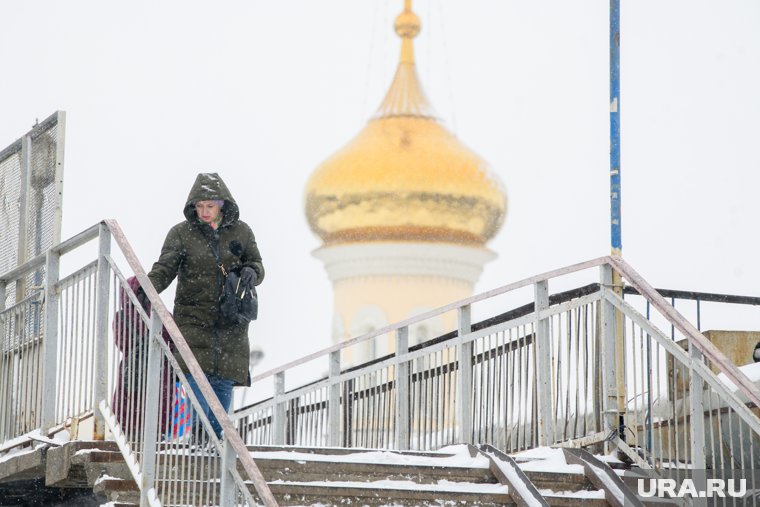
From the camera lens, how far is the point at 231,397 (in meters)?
10.2

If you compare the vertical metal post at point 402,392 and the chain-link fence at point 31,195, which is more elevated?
the chain-link fence at point 31,195

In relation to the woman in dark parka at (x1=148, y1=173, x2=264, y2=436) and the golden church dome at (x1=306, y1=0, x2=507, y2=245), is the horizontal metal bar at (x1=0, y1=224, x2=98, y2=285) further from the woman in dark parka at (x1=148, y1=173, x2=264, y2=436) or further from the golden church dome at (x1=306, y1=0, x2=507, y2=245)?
the golden church dome at (x1=306, y1=0, x2=507, y2=245)

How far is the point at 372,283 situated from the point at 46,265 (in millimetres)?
64107

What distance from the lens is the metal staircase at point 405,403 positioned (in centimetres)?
Answer: 901

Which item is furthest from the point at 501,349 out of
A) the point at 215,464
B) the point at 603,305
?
the point at 215,464

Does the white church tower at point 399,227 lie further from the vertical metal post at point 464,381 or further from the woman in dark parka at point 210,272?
the woman in dark parka at point 210,272

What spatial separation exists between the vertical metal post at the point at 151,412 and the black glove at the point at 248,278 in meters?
0.97

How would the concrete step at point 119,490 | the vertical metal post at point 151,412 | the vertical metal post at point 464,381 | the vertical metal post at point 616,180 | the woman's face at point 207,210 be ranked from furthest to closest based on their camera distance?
1. the vertical metal post at point 464,381
2. the vertical metal post at point 616,180
3. the woman's face at point 207,210
4. the concrete step at point 119,490
5. the vertical metal post at point 151,412

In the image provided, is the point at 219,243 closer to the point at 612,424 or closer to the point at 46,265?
the point at 46,265

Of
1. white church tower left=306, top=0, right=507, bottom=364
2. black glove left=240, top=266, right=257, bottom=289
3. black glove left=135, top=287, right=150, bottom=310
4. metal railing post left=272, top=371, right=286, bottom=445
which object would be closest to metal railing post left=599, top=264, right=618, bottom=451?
black glove left=240, top=266, right=257, bottom=289

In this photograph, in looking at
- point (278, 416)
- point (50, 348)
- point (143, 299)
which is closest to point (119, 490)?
point (143, 299)

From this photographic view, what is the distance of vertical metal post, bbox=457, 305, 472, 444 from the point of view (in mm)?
11891

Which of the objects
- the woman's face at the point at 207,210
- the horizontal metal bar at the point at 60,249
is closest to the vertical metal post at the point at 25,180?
the horizontal metal bar at the point at 60,249

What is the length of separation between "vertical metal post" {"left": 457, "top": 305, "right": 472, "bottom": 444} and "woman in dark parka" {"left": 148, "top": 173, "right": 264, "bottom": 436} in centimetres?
222
